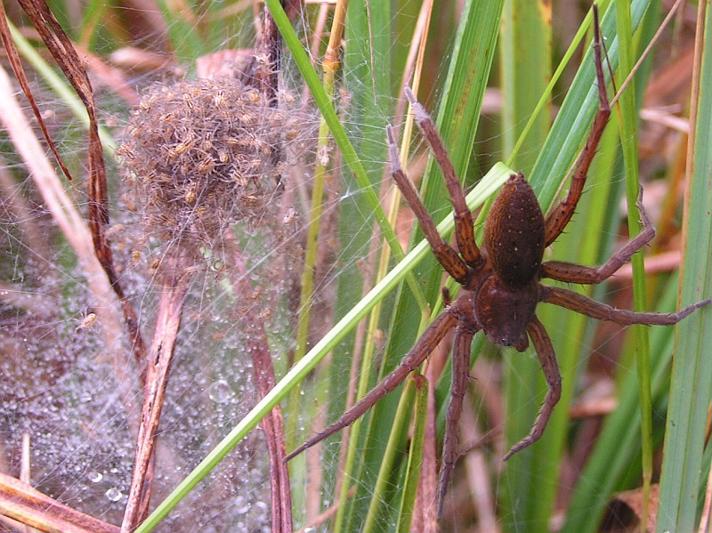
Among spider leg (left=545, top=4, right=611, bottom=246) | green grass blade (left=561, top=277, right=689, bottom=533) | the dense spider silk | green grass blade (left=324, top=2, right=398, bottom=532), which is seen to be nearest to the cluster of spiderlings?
the dense spider silk

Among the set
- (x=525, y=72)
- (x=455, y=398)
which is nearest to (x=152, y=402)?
(x=455, y=398)

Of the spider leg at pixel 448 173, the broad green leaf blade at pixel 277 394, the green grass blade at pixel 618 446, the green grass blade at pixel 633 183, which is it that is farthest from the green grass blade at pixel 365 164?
the green grass blade at pixel 618 446

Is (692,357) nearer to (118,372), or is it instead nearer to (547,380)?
(547,380)

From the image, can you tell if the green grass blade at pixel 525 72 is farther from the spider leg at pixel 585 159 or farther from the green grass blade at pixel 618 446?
the green grass blade at pixel 618 446

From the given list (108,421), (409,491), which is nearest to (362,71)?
(409,491)

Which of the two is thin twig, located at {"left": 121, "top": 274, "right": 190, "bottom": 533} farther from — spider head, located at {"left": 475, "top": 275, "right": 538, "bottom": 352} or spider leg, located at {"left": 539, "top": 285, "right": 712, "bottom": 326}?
spider leg, located at {"left": 539, "top": 285, "right": 712, "bottom": 326}

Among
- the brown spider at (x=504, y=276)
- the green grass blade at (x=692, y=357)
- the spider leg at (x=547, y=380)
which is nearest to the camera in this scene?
the green grass blade at (x=692, y=357)
